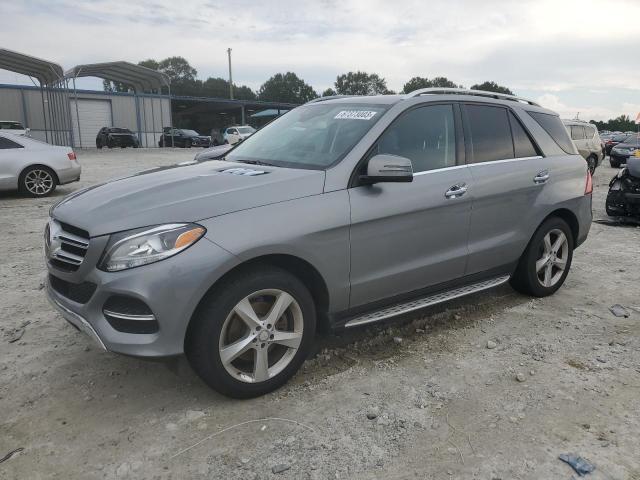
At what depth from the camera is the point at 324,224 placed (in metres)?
3.00

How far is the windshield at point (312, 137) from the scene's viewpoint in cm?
339

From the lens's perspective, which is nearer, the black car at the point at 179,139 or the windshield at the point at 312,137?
the windshield at the point at 312,137

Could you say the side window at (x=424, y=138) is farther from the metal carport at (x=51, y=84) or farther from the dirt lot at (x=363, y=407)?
→ the metal carport at (x=51, y=84)

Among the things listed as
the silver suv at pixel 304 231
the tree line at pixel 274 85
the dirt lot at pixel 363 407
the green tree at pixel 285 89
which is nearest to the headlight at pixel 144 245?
the silver suv at pixel 304 231

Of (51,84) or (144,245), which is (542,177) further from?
(51,84)

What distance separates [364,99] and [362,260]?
1351 mm

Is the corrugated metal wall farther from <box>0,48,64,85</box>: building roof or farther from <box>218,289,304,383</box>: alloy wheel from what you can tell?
<box>218,289,304,383</box>: alloy wheel

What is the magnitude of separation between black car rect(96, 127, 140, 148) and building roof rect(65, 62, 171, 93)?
9.20 ft

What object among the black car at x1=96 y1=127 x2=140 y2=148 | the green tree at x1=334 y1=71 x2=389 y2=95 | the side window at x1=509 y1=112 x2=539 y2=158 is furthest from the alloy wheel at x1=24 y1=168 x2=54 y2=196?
the green tree at x1=334 y1=71 x2=389 y2=95

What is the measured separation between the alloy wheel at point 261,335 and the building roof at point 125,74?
2421 centimetres

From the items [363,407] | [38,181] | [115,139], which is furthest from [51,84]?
[363,407]

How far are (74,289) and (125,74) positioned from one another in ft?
88.5

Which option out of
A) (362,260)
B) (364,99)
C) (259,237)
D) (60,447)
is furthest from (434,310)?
(60,447)

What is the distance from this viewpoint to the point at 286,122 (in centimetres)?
417
